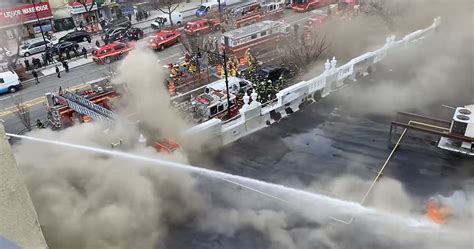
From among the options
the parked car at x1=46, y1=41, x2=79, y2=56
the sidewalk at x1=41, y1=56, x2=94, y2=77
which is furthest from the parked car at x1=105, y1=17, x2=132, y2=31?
the sidewalk at x1=41, y1=56, x2=94, y2=77

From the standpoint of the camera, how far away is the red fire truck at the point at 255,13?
115ft

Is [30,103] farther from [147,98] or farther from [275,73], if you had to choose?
[275,73]

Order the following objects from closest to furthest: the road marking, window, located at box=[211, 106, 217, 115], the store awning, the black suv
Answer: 1. window, located at box=[211, 106, 217, 115]
2. the black suv
3. the road marking
4. the store awning

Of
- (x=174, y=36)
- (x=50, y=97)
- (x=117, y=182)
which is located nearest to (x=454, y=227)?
(x=117, y=182)

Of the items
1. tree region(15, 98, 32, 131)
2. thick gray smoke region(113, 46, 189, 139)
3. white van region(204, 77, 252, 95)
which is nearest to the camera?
thick gray smoke region(113, 46, 189, 139)

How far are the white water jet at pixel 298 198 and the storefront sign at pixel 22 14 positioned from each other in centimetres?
2573

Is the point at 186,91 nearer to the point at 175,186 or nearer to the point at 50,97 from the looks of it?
the point at 50,97

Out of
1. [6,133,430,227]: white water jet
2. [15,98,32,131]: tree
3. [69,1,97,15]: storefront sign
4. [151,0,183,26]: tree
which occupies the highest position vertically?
[69,1,97,15]: storefront sign

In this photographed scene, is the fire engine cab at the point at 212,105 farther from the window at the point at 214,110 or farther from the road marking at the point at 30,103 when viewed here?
the road marking at the point at 30,103

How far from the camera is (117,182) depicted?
39.9ft

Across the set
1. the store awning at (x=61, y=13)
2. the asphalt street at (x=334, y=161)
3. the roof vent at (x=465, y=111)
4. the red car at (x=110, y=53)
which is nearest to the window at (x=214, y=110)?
the asphalt street at (x=334, y=161)

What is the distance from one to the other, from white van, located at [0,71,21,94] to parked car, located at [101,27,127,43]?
8494 millimetres

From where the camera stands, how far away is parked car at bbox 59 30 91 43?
34.4m

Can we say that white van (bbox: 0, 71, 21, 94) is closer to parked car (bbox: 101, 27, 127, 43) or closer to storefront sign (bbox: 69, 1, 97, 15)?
parked car (bbox: 101, 27, 127, 43)
